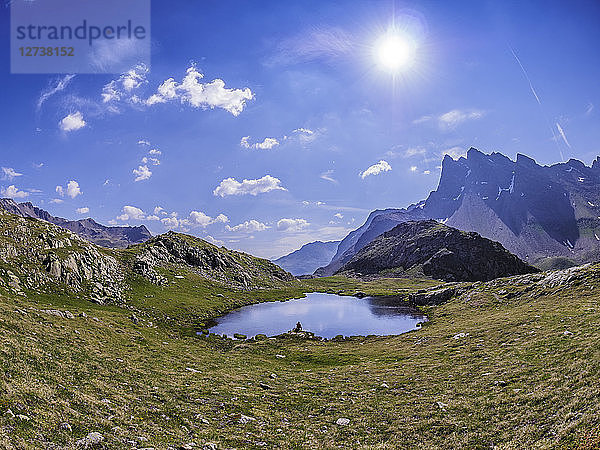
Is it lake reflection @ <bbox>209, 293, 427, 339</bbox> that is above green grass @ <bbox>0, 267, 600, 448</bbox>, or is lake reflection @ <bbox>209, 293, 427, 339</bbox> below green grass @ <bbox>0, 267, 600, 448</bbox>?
below

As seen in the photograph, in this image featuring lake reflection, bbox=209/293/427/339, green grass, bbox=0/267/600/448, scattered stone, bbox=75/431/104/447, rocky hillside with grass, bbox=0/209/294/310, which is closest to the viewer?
scattered stone, bbox=75/431/104/447

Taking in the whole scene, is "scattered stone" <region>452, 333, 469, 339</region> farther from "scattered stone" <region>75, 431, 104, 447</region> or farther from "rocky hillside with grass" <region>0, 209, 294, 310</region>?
"rocky hillside with grass" <region>0, 209, 294, 310</region>

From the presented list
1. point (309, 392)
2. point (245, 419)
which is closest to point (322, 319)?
point (309, 392)

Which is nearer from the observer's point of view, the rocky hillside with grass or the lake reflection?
the rocky hillside with grass

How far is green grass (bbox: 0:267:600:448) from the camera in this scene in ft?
60.4

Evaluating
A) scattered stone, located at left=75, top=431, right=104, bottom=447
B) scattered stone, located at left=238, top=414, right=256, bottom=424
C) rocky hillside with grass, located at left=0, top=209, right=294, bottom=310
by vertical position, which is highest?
rocky hillside with grass, located at left=0, top=209, right=294, bottom=310

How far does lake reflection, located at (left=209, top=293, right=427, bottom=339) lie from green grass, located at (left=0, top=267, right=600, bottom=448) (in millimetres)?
40774

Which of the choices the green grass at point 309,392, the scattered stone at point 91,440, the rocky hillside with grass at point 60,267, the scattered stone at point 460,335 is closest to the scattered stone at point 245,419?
the green grass at point 309,392

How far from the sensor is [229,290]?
165m

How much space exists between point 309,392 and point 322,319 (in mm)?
86839

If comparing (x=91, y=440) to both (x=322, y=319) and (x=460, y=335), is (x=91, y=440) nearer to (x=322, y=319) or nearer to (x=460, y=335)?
(x=460, y=335)

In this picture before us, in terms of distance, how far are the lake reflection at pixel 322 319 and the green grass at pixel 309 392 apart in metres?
40.8

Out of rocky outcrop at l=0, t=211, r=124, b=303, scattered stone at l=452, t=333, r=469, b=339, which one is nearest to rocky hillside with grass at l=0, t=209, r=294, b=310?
rocky outcrop at l=0, t=211, r=124, b=303

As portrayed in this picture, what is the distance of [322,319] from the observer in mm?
118562
